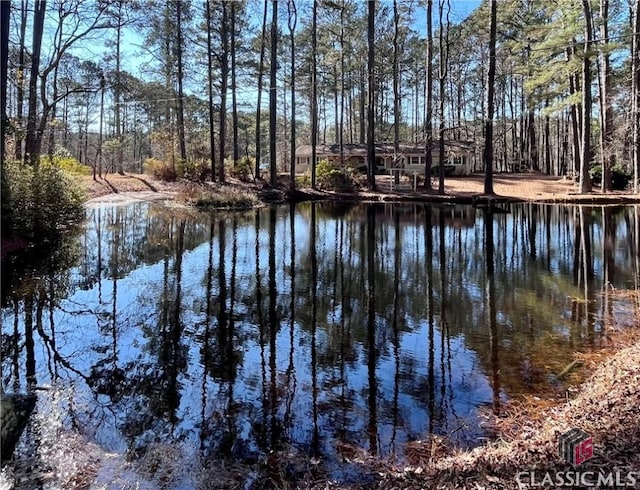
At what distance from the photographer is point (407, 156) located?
3525 cm

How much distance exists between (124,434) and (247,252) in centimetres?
780

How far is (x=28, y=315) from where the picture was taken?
21.4ft

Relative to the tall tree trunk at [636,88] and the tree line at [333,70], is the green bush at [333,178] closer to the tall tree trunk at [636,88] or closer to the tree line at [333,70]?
the tree line at [333,70]

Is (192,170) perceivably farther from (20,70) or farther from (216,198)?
(20,70)

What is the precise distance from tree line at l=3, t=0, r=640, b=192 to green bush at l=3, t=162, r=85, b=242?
852 millimetres

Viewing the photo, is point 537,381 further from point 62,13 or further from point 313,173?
point 313,173

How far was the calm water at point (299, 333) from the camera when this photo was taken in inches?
151

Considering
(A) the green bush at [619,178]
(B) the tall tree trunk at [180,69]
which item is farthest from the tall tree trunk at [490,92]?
(B) the tall tree trunk at [180,69]

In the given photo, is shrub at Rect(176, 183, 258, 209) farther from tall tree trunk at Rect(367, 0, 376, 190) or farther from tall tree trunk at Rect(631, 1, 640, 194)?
tall tree trunk at Rect(631, 1, 640, 194)

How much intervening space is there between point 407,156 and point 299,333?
30.9m

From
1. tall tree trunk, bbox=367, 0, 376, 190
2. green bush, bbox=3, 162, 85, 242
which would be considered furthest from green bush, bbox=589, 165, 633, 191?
green bush, bbox=3, 162, 85, 242

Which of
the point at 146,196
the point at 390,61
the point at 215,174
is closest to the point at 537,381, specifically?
the point at 146,196

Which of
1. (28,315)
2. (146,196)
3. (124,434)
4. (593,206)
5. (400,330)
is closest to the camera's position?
(124,434)

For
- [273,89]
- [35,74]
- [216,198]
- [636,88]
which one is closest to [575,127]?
[636,88]
